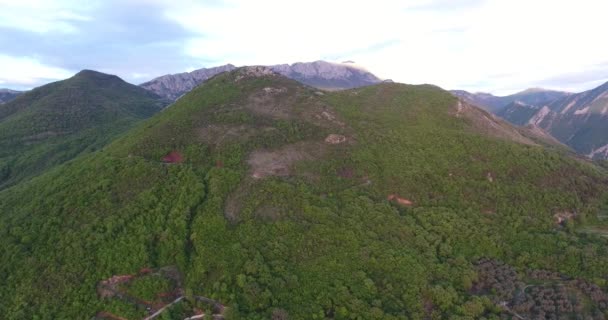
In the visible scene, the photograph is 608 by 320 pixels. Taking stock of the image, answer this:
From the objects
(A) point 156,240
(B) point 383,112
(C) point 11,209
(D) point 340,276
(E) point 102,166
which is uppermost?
(B) point 383,112

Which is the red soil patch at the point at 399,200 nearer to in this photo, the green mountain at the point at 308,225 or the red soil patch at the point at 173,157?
the green mountain at the point at 308,225

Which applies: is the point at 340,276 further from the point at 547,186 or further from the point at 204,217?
the point at 547,186

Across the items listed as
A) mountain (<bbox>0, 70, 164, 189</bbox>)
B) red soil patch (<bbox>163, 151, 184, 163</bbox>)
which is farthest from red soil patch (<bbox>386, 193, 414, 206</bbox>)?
mountain (<bbox>0, 70, 164, 189</bbox>)

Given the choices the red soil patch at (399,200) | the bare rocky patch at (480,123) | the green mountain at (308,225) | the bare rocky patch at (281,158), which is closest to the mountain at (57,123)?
the green mountain at (308,225)

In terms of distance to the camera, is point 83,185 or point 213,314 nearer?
point 213,314

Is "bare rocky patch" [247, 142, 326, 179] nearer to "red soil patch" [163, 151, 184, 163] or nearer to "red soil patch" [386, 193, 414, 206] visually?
"red soil patch" [163, 151, 184, 163]

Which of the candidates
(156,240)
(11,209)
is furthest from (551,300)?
(11,209)
